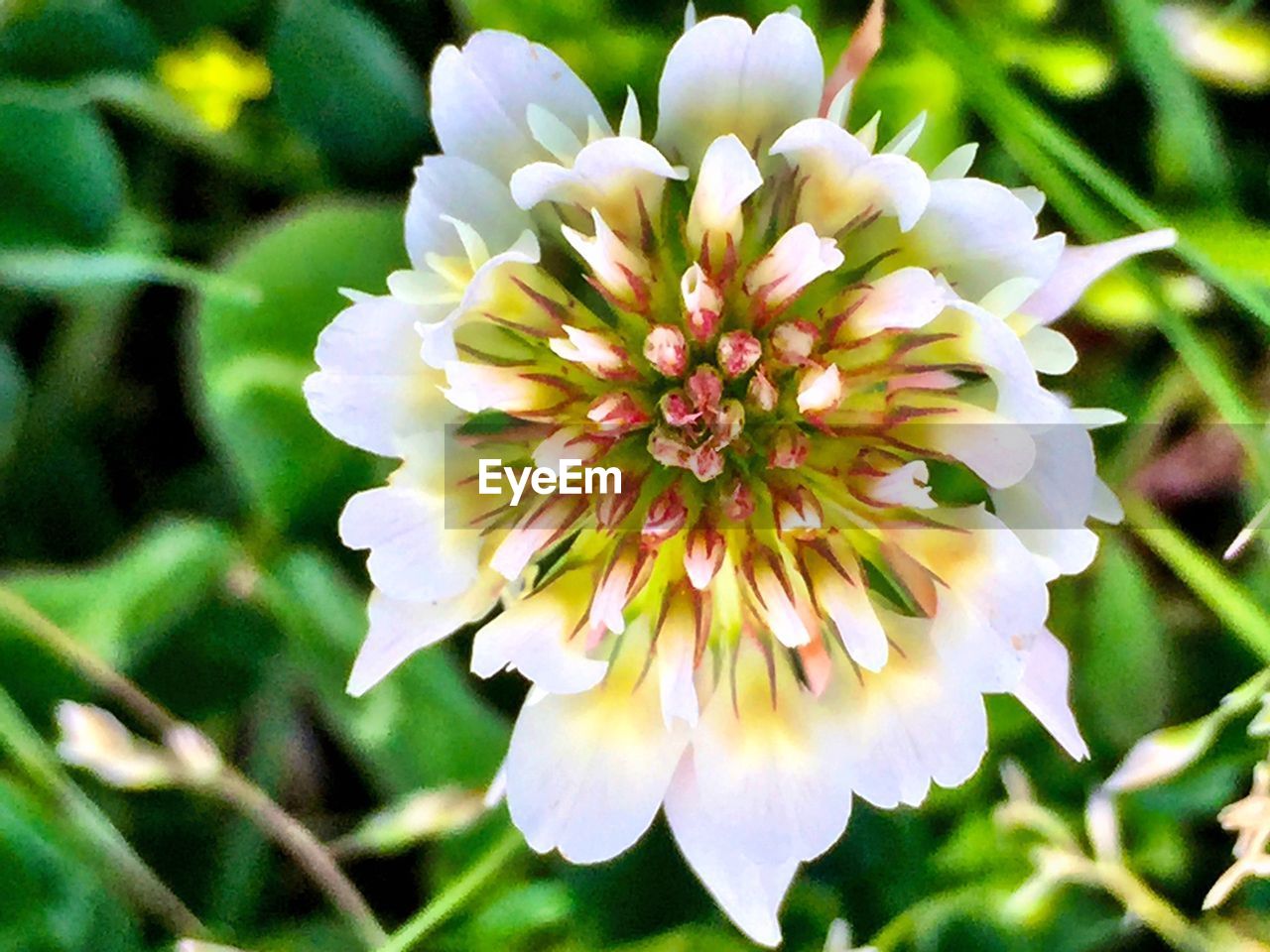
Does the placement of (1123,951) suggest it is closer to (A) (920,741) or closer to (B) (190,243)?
(A) (920,741)

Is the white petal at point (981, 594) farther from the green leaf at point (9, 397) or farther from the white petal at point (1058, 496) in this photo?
the green leaf at point (9, 397)

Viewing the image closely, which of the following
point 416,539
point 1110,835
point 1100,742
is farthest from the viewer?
point 1100,742

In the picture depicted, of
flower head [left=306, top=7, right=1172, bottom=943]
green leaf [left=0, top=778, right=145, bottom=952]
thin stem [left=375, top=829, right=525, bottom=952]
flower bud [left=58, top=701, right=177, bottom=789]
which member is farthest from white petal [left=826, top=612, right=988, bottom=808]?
green leaf [left=0, top=778, right=145, bottom=952]

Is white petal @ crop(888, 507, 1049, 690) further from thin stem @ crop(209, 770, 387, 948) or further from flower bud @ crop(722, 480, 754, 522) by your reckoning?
thin stem @ crop(209, 770, 387, 948)

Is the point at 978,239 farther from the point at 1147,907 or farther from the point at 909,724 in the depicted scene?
the point at 1147,907

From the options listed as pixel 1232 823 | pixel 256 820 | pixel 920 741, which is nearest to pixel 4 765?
pixel 256 820

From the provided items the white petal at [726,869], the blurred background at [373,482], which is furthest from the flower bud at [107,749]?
the white petal at [726,869]
